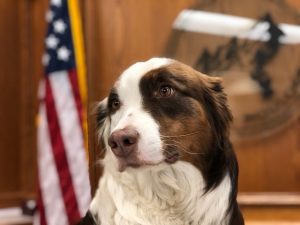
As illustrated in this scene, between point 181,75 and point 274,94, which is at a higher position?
point 181,75

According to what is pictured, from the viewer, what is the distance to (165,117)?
105 cm

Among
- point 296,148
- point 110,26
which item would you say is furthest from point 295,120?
point 110,26

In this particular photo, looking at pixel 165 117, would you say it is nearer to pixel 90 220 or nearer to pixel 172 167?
pixel 172 167

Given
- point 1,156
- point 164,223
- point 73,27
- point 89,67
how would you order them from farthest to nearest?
1. point 1,156
2. point 89,67
3. point 73,27
4. point 164,223

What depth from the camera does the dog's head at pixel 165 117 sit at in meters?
0.96

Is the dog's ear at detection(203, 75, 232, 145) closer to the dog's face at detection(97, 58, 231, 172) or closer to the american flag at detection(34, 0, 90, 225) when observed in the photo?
the dog's face at detection(97, 58, 231, 172)

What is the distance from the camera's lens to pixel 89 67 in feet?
7.09

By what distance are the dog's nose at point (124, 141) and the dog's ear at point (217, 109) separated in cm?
29

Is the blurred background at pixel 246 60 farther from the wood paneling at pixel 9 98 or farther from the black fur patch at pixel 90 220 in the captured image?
the black fur patch at pixel 90 220

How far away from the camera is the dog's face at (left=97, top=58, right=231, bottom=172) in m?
0.96

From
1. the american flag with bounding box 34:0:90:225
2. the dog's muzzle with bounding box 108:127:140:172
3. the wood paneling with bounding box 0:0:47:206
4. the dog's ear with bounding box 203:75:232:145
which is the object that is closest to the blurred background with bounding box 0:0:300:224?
the american flag with bounding box 34:0:90:225

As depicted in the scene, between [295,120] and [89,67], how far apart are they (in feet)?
3.48

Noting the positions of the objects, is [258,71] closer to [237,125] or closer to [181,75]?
[237,125]

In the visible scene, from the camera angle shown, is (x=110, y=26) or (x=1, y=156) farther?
(x=1, y=156)
